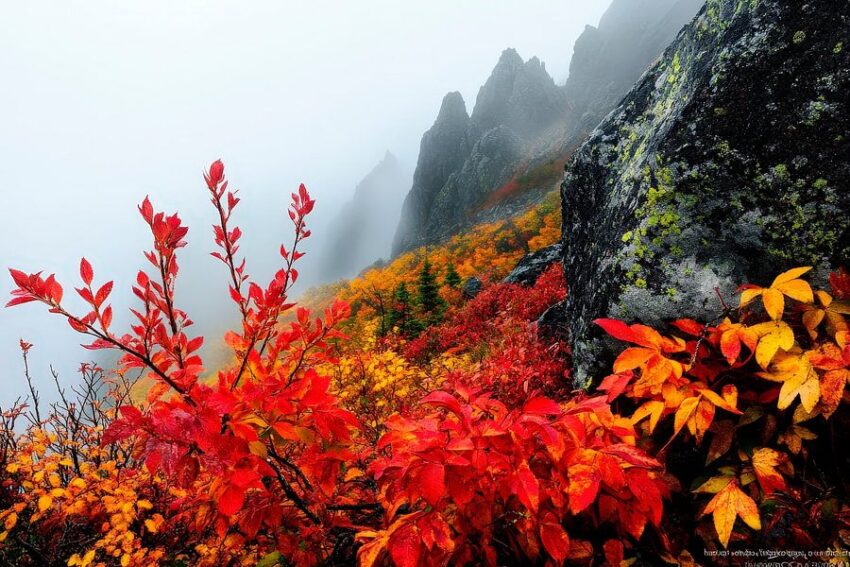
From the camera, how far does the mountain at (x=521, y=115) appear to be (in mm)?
44188

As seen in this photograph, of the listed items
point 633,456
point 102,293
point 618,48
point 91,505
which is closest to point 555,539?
point 633,456

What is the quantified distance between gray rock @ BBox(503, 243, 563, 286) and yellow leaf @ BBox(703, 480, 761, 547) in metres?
7.14

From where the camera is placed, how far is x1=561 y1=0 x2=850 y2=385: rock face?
152 centimetres

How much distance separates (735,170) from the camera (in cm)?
169

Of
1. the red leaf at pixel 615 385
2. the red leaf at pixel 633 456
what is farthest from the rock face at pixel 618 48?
the red leaf at pixel 633 456

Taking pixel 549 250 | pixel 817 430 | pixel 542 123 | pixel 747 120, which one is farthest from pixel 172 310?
pixel 542 123

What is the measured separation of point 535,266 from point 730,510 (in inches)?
312

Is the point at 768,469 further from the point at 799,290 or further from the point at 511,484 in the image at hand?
the point at 511,484

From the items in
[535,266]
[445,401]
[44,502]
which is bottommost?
[535,266]

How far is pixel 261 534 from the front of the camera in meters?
1.86

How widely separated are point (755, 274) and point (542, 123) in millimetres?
54348

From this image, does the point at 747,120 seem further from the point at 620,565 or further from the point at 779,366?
the point at 620,565

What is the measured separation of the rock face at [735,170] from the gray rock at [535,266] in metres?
6.20

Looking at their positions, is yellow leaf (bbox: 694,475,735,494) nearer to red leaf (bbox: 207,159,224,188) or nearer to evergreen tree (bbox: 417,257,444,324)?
red leaf (bbox: 207,159,224,188)
